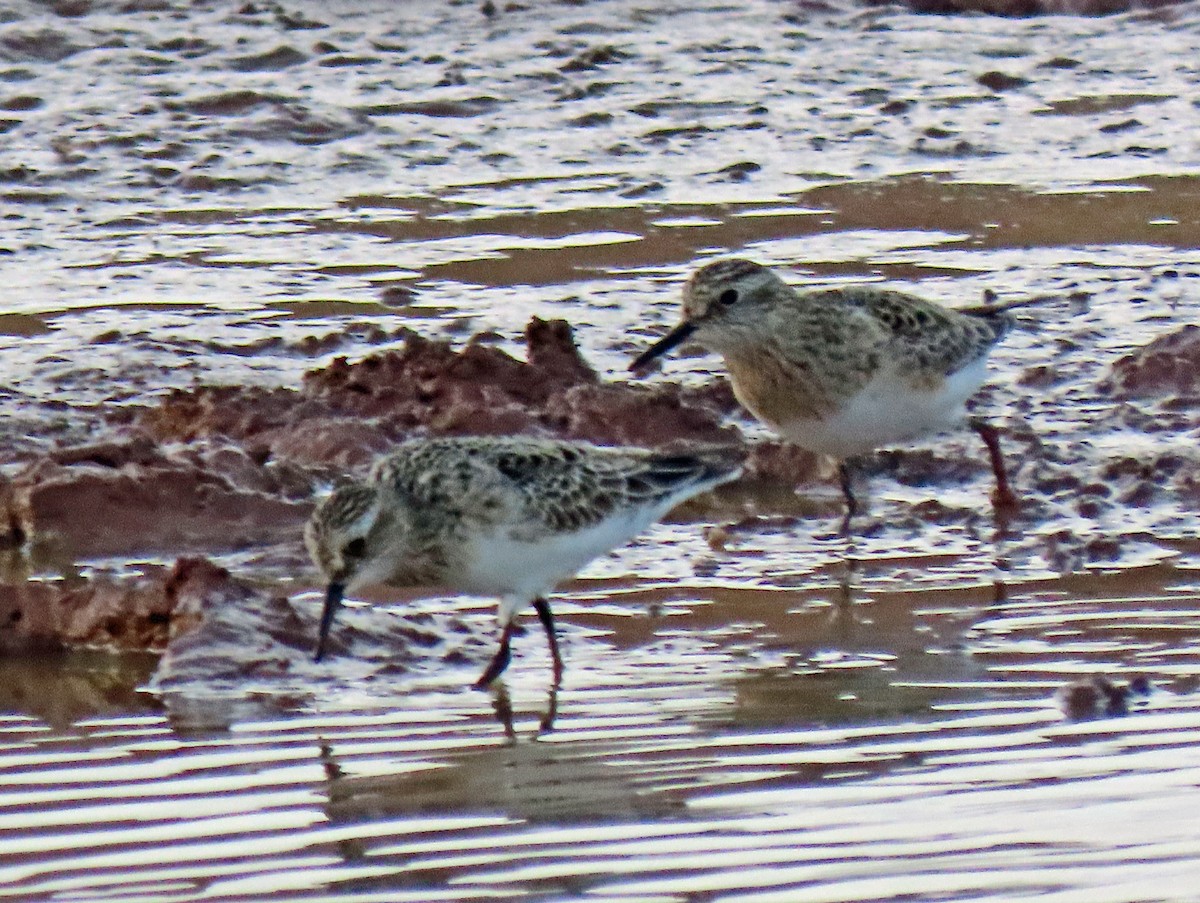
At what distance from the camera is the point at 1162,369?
8891 millimetres

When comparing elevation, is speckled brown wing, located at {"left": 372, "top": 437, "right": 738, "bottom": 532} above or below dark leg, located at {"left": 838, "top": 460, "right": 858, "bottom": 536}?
above

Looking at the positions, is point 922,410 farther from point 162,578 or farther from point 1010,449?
point 162,578

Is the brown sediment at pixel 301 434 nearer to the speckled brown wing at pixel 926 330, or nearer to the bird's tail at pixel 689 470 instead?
the speckled brown wing at pixel 926 330

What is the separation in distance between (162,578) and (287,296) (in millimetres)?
3879

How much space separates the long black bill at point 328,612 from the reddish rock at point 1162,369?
3789mm

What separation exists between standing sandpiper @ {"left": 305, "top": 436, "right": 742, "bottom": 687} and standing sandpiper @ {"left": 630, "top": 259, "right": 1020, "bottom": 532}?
1.09m

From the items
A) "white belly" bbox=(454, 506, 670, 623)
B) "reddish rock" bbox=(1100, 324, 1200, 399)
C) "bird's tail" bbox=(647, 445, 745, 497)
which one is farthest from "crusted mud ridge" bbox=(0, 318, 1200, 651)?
"white belly" bbox=(454, 506, 670, 623)

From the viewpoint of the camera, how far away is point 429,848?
183 inches

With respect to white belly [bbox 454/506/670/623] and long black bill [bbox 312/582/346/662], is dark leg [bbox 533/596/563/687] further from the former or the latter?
long black bill [bbox 312/582/346/662]

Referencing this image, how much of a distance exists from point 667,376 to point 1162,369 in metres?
1.84

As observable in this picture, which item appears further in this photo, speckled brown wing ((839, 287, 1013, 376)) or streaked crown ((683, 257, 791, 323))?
speckled brown wing ((839, 287, 1013, 376))

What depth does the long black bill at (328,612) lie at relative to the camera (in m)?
5.96

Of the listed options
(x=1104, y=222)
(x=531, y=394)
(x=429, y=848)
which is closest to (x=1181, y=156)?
Answer: (x=1104, y=222)

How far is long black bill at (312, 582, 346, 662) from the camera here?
19.5ft
